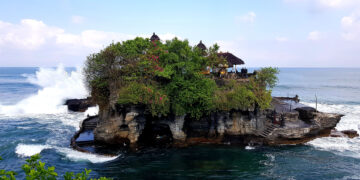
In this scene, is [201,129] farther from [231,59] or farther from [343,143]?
[343,143]

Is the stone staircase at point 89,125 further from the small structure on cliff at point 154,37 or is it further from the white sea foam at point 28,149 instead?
the small structure on cliff at point 154,37

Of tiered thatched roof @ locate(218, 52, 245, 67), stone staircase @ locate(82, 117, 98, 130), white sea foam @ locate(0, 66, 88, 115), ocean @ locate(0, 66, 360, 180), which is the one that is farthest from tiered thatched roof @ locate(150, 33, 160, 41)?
ocean @ locate(0, 66, 360, 180)

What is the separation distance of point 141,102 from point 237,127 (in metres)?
12.4

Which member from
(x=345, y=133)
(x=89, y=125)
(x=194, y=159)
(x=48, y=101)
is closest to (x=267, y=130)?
(x=194, y=159)

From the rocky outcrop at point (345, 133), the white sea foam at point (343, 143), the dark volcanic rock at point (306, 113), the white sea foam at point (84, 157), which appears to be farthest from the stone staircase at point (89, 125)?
the rocky outcrop at point (345, 133)

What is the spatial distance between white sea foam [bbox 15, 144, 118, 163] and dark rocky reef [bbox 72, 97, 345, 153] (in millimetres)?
1366

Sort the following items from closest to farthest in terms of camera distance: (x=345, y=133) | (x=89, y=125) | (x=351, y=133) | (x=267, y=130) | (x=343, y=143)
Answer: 1. (x=267, y=130)
2. (x=343, y=143)
3. (x=89, y=125)
4. (x=351, y=133)
5. (x=345, y=133)

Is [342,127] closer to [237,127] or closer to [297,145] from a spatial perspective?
[297,145]

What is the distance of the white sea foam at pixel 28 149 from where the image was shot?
24812mm

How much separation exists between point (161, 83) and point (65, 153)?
12.8 metres

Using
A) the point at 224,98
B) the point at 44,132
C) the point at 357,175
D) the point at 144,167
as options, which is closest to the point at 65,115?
the point at 44,132

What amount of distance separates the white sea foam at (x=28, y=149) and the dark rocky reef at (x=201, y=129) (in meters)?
3.62

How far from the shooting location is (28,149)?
25656mm

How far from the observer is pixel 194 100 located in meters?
25.9
